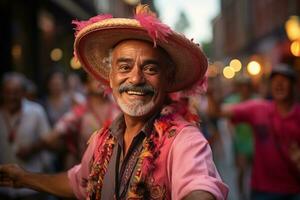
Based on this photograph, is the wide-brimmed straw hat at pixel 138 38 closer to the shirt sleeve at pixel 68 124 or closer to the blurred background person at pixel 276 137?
the shirt sleeve at pixel 68 124

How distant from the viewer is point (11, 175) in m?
3.33

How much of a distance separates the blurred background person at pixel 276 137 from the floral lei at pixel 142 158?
258 centimetres

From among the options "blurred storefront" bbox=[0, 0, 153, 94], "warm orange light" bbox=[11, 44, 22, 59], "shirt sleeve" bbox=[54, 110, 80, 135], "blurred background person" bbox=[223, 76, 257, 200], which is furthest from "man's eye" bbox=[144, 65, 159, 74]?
"warm orange light" bbox=[11, 44, 22, 59]

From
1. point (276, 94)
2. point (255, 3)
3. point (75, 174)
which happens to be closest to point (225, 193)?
point (75, 174)

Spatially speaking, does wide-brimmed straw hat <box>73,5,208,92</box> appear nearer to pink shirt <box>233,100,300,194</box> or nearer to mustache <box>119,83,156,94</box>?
mustache <box>119,83,156,94</box>

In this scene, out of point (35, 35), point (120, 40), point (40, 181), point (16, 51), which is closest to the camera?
point (120, 40)

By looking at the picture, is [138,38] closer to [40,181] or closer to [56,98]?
[40,181]

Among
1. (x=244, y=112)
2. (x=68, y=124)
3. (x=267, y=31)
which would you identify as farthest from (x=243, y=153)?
(x=267, y=31)

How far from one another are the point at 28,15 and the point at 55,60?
314 centimetres

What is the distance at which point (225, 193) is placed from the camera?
2.60 meters

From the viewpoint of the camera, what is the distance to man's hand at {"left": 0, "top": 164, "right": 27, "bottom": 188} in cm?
332

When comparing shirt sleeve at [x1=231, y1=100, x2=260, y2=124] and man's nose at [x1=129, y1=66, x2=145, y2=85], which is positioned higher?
man's nose at [x1=129, y1=66, x2=145, y2=85]

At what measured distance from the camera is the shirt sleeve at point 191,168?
8.18 feet

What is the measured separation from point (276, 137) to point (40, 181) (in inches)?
115
